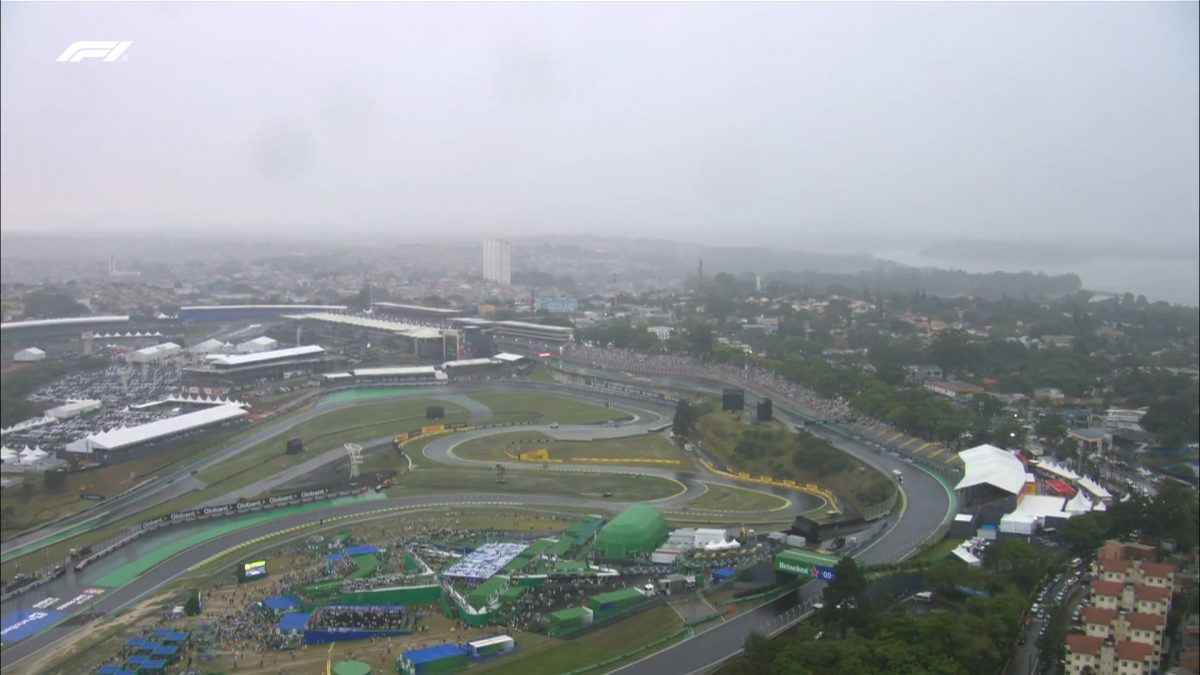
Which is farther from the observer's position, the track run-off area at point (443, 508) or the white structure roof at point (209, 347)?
the white structure roof at point (209, 347)

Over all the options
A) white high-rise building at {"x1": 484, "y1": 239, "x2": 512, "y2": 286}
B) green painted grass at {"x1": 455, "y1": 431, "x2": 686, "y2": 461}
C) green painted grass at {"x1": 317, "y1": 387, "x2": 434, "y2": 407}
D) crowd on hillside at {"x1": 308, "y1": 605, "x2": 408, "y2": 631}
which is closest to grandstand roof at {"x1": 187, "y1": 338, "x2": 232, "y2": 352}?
green painted grass at {"x1": 317, "y1": 387, "x2": 434, "y2": 407}

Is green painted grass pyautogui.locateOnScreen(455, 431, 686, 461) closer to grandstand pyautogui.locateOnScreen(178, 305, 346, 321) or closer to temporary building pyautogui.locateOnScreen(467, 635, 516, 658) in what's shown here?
temporary building pyautogui.locateOnScreen(467, 635, 516, 658)

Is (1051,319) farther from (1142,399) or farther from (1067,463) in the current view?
(1067,463)

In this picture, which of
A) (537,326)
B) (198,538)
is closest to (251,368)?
(537,326)

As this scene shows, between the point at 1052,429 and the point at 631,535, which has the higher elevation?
the point at 631,535

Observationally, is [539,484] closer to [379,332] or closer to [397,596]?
[397,596]

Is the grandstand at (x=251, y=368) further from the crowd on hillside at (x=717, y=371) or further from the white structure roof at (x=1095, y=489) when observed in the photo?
the white structure roof at (x=1095, y=489)

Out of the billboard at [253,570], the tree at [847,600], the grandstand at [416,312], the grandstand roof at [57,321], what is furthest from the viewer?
the grandstand at [416,312]

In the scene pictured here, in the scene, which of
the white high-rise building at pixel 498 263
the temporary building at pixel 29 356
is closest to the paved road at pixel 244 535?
the temporary building at pixel 29 356
